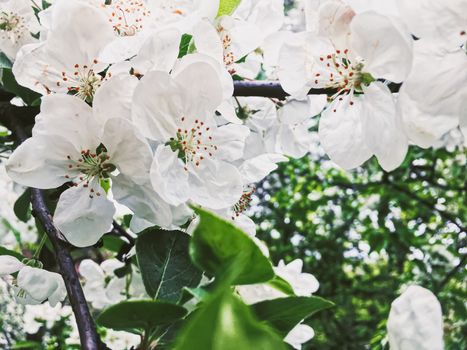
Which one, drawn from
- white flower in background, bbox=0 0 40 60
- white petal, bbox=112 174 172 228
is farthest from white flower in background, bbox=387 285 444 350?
white flower in background, bbox=0 0 40 60

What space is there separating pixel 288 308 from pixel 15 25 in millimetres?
884

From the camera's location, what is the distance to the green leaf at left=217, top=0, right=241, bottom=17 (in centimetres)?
86

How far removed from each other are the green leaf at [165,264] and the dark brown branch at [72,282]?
0.09 meters

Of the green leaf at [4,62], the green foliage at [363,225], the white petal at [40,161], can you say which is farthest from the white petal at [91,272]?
the green foliage at [363,225]

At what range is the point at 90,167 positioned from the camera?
2.56 ft

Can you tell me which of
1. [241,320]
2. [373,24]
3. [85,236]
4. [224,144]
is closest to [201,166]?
[224,144]

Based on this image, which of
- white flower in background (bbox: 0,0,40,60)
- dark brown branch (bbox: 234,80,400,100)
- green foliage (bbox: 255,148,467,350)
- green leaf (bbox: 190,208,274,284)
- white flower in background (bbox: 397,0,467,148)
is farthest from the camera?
green foliage (bbox: 255,148,467,350)

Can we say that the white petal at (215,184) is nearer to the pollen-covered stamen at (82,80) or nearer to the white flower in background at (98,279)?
the pollen-covered stamen at (82,80)

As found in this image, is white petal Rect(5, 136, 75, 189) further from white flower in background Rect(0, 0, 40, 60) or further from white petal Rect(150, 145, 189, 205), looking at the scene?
white flower in background Rect(0, 0, 40, 60)

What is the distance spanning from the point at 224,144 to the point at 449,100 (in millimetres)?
325

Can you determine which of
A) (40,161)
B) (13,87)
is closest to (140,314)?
(40,161)

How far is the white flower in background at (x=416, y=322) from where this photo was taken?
20.3 inches

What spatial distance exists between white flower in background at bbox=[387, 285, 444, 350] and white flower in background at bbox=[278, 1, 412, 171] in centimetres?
23

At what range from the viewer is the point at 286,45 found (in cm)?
79
